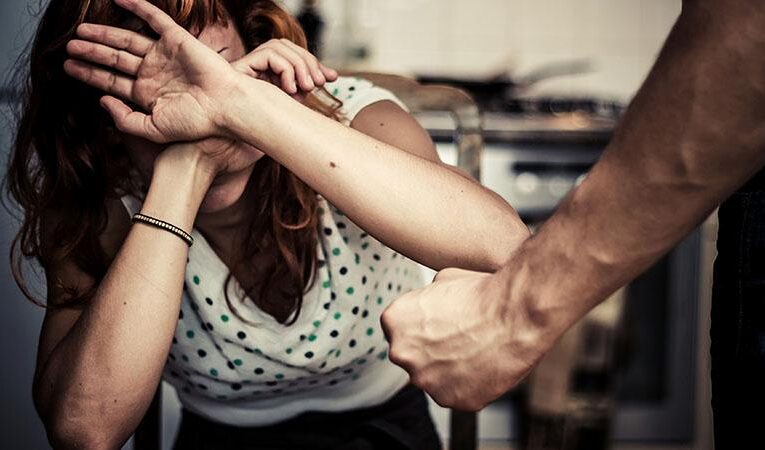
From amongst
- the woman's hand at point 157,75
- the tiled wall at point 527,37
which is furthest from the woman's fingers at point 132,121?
the tiled wall at point 527,37

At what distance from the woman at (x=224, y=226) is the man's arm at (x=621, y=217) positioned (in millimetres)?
148

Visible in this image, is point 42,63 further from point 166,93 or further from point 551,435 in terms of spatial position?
point 551,435

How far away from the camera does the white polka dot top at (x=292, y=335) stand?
3.25ft

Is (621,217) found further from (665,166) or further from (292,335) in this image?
(292,335)

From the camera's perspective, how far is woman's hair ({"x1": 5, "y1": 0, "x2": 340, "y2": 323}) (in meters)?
0.91

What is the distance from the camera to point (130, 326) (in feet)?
2.71

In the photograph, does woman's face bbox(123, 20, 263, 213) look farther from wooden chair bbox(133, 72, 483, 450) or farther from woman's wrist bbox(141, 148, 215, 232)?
wooden chair bbox(133, 72, 483, 450)

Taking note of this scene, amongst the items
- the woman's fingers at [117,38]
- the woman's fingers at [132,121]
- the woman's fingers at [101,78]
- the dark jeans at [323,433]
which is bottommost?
the dark jeans at [323,433]

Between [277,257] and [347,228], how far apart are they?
90 millimetres

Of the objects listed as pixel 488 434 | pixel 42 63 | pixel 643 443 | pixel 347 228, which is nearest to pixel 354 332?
pixel 347 228

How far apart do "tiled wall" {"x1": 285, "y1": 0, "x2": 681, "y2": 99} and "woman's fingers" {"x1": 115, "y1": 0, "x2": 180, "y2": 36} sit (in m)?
1.87

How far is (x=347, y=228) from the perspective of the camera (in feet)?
3.37

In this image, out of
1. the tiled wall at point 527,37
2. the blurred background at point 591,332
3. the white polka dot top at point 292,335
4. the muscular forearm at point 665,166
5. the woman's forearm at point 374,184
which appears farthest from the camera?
the tiled wall at point 527,37

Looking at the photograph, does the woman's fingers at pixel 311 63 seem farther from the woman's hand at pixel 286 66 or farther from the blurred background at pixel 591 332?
the blurred background at pixel 591 332
